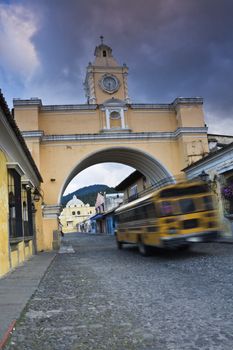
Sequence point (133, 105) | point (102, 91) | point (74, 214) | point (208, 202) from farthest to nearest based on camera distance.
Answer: point (74, 214), point (102, 91), point (133, 105), point (208, 202)

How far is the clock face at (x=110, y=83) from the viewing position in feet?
85.5

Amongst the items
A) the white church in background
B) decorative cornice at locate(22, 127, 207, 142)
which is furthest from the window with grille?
the white church in background

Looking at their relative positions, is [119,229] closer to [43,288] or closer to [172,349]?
[43,288]

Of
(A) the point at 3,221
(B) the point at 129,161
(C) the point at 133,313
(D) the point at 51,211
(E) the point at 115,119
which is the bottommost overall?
(C) the point at 133,313

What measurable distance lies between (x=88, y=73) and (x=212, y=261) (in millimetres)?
19583

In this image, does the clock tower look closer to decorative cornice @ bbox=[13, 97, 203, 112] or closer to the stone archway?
decorative cornice @ bbox=[13, 97, 203, 112]

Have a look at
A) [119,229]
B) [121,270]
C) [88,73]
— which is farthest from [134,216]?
[88,73]

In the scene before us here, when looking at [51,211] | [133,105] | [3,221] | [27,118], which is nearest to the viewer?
[3,221]

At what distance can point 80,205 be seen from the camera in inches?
4230

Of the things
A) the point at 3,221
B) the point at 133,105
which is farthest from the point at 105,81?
the point at 3,221

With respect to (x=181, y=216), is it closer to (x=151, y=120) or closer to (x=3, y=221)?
(x=3, y=221)

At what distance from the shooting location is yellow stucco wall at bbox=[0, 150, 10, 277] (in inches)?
365

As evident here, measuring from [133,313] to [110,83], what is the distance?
2283 cm

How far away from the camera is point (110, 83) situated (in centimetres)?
2627
